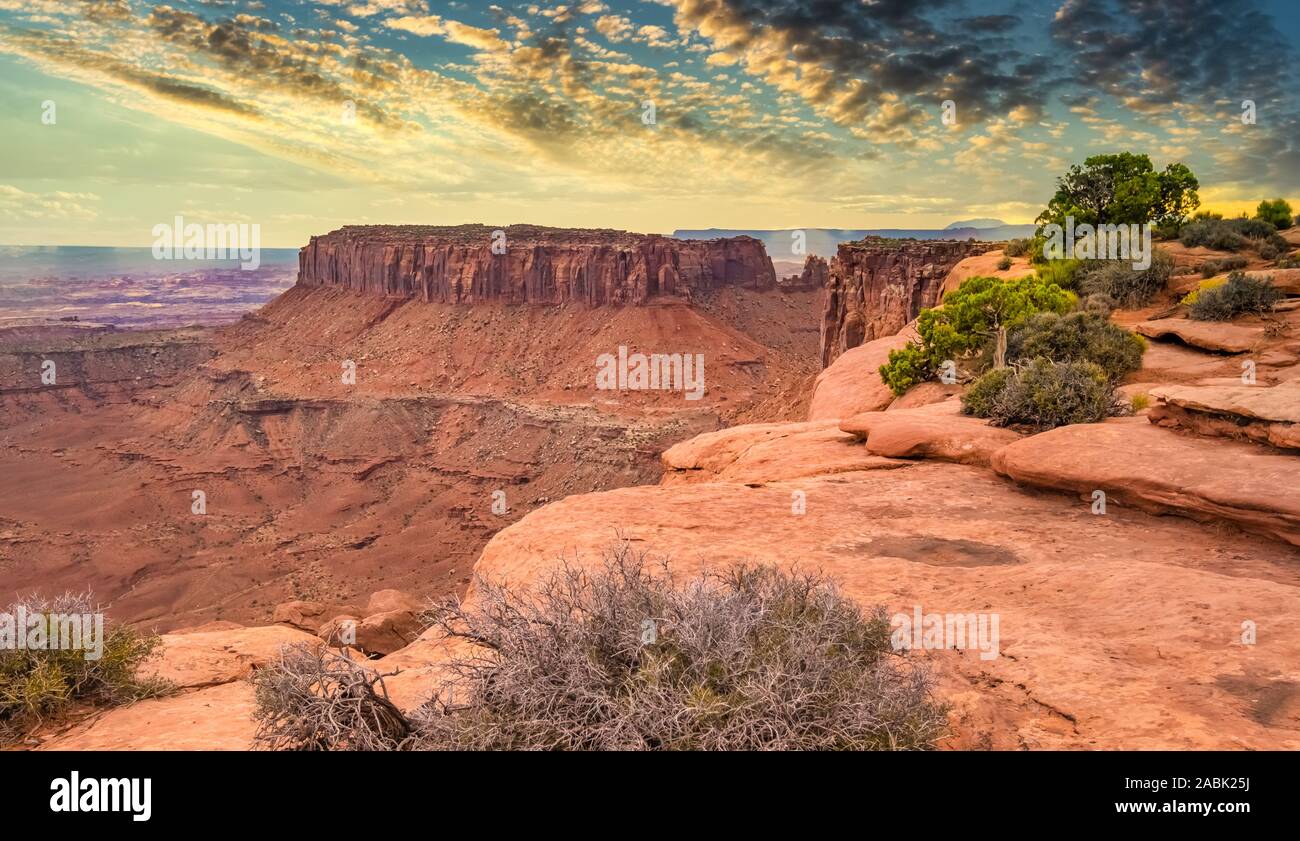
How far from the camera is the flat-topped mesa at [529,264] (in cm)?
8294

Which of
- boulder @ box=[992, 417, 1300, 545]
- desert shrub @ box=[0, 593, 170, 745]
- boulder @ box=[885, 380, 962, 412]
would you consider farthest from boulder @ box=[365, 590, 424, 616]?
boulder @ box=[992, 417, 1300, 545]

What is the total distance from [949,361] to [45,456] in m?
80.1

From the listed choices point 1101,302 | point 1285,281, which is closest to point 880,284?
point 1101,302

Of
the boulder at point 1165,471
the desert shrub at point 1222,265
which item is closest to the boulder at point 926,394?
the boulder at point 1165,471

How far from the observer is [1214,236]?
1027 inches

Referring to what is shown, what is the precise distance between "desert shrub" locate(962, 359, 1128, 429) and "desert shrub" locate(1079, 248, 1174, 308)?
9.96m

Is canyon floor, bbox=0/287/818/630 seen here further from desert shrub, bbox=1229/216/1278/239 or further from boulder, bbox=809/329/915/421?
desert shrub, bbox=1229/216/1278/239

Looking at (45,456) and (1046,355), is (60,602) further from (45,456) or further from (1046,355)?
(45,456)

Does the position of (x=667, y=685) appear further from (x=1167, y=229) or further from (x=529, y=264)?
(x=529, y=264)

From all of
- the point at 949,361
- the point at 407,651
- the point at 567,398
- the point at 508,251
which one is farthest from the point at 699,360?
the point at 407,651

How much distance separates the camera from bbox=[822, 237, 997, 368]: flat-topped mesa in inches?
1612

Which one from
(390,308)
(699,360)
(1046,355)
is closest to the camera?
(1046,355)

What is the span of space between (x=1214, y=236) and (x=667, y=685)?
1235 inches
